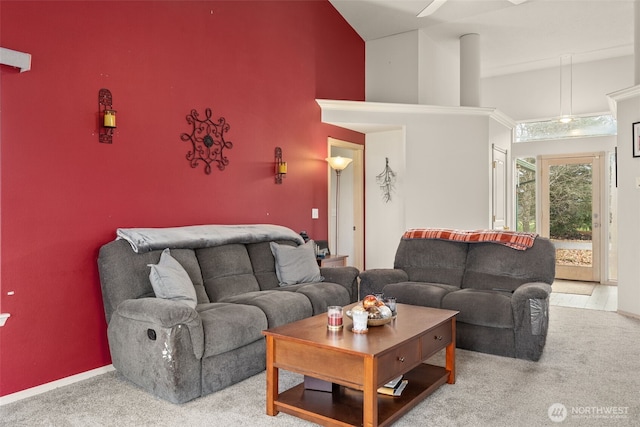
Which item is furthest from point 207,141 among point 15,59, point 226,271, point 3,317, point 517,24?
point 517,24

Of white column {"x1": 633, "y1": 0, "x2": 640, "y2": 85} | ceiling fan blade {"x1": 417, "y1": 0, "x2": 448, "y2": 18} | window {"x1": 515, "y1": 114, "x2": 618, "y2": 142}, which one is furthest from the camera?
window {"x1": 515, "y1": 114, "x2": 618, "y2": 142}

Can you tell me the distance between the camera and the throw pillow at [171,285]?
314 centimetres

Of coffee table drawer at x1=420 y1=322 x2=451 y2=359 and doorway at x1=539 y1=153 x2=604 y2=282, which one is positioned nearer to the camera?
coffee table drawer at x1=420 y1=322 x2=451 y2=359

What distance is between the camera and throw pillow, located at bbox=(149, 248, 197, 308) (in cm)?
314

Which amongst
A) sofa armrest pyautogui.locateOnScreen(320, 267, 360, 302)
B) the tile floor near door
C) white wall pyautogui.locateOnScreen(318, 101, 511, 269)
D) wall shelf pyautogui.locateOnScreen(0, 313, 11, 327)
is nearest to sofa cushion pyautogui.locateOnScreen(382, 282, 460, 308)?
sofa armrest pyautogui.locateOnScreen(320, 267, 360, 302)

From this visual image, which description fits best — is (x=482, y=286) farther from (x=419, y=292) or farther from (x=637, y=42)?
(x=637, y=42)

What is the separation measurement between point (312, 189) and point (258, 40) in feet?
5.90

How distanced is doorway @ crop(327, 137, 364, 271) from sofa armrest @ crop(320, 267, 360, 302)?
2060 mm

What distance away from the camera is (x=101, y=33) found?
340 cm

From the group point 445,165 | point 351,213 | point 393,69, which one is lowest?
point 351,213

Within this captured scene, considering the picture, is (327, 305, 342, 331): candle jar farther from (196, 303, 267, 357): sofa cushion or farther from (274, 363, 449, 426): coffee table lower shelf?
(196, 303, 267, 357): sofa cushion

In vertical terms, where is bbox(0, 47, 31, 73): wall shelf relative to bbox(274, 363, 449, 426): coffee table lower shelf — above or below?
above

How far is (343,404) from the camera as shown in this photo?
2.54m

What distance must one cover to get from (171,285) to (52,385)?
977mm
